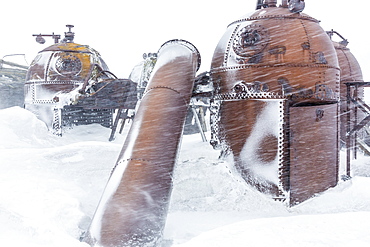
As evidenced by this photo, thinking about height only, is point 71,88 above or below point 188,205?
above

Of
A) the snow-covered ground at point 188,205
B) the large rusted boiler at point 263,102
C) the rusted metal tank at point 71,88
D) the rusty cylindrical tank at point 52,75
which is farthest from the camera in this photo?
the rusty cylindrical tank at point 52,75

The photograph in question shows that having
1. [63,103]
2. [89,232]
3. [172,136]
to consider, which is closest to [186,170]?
[172,136]

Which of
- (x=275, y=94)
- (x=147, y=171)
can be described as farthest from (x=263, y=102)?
(x=147, y=171)

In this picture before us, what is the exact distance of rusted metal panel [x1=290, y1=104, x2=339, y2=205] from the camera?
6.34 metres

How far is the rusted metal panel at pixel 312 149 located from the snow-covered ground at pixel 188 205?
23 centimetres

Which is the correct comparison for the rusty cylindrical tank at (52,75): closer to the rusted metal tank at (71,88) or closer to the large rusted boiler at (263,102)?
the rusted metal tank at (71,88)

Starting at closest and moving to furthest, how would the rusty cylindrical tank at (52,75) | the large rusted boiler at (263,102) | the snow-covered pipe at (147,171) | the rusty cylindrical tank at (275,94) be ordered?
1. the snow-covered pipe at (147,171)
2. the large rusted boiler at (263,102)
3. the rusty cylindrical tank at (275,94)
4. the rusty cylindrical tank at (52,75)

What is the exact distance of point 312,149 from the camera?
6.53m

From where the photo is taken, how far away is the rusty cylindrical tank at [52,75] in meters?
12.6

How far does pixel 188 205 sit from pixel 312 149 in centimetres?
239

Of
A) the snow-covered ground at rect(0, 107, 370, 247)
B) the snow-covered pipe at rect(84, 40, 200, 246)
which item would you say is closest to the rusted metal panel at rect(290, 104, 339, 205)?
the snow-covered ground at rect(0, 107, 370, 247)

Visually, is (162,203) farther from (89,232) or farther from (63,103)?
(63,103)

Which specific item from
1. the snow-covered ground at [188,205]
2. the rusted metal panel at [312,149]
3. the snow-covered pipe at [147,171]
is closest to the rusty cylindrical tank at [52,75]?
the snow-covered ground at [188,205]

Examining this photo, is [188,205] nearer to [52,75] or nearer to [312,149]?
[312,149]
